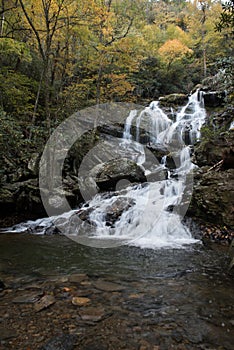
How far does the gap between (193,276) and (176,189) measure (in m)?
5.16

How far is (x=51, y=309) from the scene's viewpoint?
2.74m

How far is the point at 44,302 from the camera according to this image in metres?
2.89

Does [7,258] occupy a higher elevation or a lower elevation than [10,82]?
lower

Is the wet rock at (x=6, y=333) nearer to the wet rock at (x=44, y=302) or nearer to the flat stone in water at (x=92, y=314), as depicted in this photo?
the wet rock at (x=44, y=302)

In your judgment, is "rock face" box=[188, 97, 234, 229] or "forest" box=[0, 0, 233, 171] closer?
"rock face" box=[188, 97, 234, 229]

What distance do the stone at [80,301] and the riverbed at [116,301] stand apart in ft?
0.04

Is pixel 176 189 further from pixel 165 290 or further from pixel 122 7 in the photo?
pixel 122 7

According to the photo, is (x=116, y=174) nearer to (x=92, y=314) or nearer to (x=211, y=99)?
(x=92, y=314)

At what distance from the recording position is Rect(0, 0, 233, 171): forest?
8.80 m

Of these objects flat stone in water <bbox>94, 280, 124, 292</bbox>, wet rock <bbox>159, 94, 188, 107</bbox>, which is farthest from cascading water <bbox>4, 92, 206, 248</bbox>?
wet rock <bbox>159, 94, 188, 107</bbox>

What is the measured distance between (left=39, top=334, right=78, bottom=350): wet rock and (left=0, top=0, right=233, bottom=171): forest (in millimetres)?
5758

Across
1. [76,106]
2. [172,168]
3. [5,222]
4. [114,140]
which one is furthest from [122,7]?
[5,222]

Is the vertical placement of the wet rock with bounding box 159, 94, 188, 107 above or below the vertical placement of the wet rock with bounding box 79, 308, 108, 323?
above

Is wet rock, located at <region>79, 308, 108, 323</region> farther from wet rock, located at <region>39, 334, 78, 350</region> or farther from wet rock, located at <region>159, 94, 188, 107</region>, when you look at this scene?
wet rock, located at <region>159, 94, 188, 107</region>
